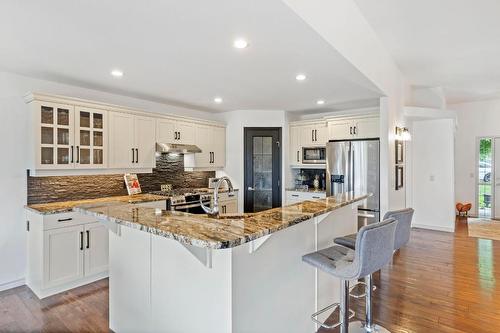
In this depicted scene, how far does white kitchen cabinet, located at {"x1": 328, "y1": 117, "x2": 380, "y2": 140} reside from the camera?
5.09 m

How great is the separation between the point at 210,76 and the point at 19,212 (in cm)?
284

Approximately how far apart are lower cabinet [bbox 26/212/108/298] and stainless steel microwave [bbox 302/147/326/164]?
384 cm

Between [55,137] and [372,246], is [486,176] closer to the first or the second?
[372,246]

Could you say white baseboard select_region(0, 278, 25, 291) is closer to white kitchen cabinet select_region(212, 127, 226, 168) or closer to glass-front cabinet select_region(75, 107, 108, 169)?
glass-front cabinet select_region(75, 107, 108, 169)

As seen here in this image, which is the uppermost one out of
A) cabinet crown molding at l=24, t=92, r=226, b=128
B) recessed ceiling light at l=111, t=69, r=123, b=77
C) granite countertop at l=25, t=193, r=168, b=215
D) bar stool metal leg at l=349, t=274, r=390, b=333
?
recessed ceiling light at l=111, t=69, r=123, b=77

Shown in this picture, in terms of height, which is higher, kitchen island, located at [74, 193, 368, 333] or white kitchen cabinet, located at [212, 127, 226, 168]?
white kitchen cabinet, located at [212, 127, 226, 168]

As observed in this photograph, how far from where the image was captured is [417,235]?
5.78 metres

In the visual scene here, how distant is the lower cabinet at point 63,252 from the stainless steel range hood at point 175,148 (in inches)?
60.1

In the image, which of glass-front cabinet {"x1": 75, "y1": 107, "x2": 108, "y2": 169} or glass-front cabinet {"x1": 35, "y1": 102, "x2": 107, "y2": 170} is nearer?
glass-front cabinet {"x1": 35, "y1": 102, "x2": 107, "y2": 170}

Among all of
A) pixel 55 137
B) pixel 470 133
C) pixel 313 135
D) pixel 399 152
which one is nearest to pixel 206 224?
pixel 55 137

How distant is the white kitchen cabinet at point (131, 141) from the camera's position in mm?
4152

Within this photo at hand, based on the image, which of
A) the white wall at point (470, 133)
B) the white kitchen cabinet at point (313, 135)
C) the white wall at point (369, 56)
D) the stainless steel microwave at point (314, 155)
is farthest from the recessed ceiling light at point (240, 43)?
the white wall at point (470, 133)

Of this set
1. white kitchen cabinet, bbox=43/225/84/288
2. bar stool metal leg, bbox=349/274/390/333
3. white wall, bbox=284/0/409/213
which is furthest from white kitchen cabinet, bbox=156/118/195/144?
bar stool metal leg, bbox=349/274/390/333

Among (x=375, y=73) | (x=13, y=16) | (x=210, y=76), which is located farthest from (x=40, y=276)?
(x=375, y=73)
